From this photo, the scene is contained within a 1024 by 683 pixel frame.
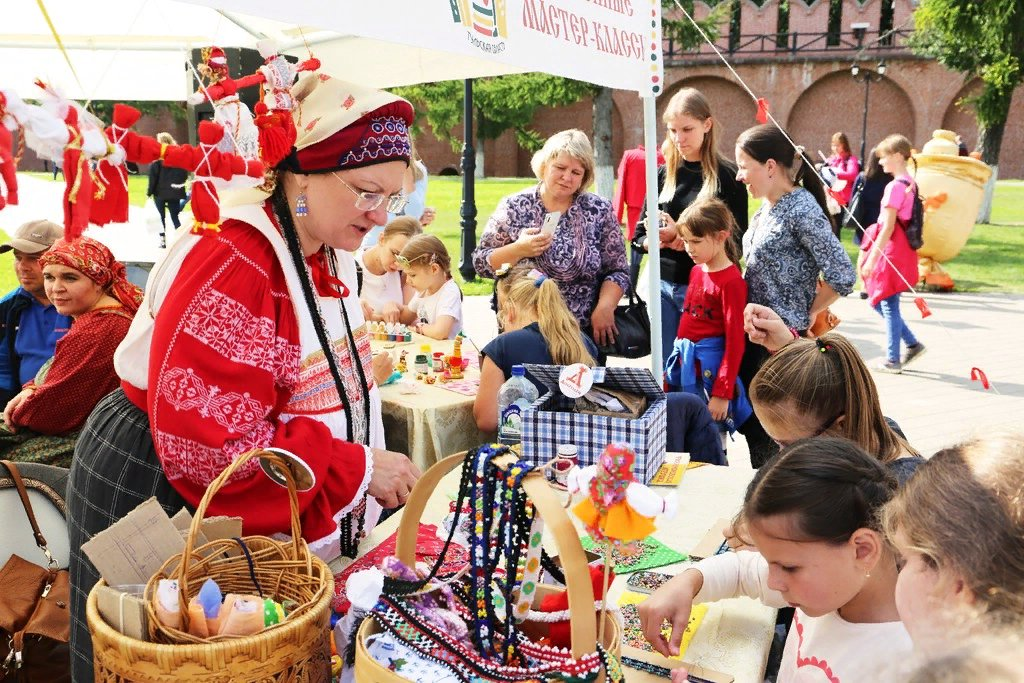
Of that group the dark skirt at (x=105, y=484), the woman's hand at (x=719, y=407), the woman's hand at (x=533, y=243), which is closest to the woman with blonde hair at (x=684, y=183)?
the woman's hand at (x=719, y=407)

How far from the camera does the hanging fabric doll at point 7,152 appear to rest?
1.27 meters

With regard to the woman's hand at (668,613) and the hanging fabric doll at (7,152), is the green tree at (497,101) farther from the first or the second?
the hanging fabric doll at (7,152)

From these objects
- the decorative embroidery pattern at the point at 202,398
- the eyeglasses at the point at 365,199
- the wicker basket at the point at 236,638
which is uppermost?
the eyeglasses at the point at 365,199

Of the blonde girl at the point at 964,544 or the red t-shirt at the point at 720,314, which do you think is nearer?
the blonde girl at the point at 964,544

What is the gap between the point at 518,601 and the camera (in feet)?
4.72

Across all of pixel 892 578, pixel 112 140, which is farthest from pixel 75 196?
pixel 892 578

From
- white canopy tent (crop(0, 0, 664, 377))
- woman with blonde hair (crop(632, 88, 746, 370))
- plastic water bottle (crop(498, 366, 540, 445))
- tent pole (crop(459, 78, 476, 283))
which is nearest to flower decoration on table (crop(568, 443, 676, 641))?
white canopy tent (crop(0, 0, 664, 377))

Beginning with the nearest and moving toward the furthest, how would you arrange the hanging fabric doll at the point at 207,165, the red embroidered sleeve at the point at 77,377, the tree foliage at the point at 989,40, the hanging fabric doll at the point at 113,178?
the hanging fabric doll at the point at 113,178 → the hanging fabric doll at the point at 207,165 → the red embroidered sleeve at the point at 77,377 → the tree foliage at the point at 989,40

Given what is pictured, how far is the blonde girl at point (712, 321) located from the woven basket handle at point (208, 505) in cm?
293

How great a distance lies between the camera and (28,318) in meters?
4.12

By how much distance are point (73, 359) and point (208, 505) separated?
7.15ft

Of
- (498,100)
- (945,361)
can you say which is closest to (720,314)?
(945,361)

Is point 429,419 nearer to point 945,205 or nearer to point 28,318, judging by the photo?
point 28,318

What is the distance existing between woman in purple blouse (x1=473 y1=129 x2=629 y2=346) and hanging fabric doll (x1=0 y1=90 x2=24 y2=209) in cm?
290
